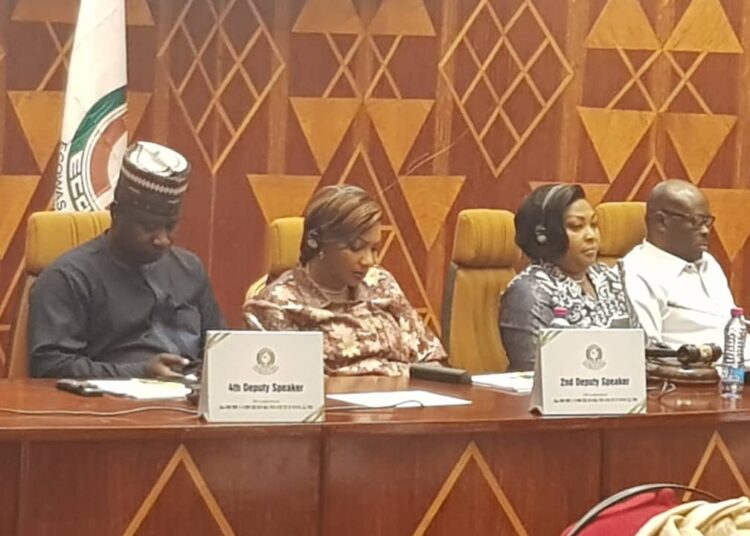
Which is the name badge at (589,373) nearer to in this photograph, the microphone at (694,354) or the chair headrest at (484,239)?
the microphone at (694,354)

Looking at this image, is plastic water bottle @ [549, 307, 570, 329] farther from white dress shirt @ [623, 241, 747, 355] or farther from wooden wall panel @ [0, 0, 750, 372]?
wooden wall panel @ [0, 0, 750, 372]

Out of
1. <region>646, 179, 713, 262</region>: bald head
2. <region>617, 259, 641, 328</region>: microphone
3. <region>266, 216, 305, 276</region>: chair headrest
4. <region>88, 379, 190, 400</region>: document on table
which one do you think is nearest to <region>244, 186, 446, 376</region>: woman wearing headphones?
<region>266, 216, 305, 276</region>: chair headrest

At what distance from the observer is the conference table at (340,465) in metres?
2.19

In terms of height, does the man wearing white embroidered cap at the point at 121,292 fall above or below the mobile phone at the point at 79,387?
above

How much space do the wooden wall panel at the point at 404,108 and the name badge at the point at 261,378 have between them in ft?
8.34

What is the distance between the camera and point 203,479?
2.27 m

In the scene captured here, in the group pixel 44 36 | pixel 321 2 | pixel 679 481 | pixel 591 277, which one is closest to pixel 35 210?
pixel 44 36

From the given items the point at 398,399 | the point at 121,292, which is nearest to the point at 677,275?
the point at 398,399

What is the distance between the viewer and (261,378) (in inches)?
90.8

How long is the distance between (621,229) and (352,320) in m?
1.48

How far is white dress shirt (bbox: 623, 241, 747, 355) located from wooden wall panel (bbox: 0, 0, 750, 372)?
1.06 m

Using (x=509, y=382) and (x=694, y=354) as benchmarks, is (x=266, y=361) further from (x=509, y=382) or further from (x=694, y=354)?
(x=694, y=354)

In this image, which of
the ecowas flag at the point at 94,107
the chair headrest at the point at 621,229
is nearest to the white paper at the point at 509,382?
the chair headrest at the point at 621,229

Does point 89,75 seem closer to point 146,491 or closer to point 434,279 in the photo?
point 434,279
